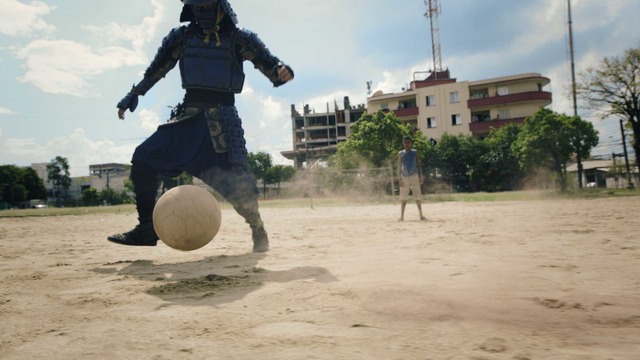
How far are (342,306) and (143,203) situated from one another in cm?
325

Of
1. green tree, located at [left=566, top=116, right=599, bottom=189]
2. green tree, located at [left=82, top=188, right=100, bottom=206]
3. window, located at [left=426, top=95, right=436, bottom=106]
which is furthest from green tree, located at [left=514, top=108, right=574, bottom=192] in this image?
green tree, located at [left=82, top=188, right=100, bottom=206]

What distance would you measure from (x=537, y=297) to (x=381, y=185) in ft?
69.5

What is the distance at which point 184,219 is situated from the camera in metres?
3.80

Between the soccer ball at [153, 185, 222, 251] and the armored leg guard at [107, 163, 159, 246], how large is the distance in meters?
0.97

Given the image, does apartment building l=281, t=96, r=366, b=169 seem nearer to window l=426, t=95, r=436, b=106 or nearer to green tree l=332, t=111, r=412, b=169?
window l=426, t=95, r=436, b=106

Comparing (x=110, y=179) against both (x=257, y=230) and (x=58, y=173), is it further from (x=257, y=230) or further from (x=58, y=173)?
(x=257, y=230)

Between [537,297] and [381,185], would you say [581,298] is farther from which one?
[381,185]

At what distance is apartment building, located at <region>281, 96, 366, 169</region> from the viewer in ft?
264

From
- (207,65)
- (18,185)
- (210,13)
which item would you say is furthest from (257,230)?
(18,185)

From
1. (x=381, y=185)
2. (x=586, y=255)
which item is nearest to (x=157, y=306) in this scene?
(x=586, y=255)

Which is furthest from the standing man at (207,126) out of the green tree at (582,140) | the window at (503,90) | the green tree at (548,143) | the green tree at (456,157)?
the window at (503,90)

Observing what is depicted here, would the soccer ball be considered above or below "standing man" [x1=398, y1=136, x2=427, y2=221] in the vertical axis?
below

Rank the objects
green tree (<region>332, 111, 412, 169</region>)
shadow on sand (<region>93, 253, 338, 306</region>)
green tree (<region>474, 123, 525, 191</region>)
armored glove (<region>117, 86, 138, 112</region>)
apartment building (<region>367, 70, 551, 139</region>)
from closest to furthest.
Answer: shadow on sand (<region>93, 253, 338, 306</region>)
armored glove (<region>117, 86, 138, 112</region>)
green tree (<region>332, 111, 412, 169</region>)
green tree (<region>474, 123, 525, 191</region>)
apartment building (<region>367, 70, 551, 139</region>)

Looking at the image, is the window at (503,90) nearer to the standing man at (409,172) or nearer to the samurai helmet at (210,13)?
the standing man at (409,172)
